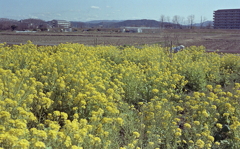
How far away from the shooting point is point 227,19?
113 meters

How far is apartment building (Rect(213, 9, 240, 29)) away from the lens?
110125 millimetres

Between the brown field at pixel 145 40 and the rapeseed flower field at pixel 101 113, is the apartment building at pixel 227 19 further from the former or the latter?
the rapeseed flower field at pixel 101 113

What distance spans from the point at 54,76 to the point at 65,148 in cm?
272

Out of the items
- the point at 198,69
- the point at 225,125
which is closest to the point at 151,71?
the point at 198,69

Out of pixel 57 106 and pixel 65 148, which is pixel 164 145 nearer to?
pixel 65 148

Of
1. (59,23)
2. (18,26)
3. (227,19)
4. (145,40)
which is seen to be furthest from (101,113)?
(59,23)

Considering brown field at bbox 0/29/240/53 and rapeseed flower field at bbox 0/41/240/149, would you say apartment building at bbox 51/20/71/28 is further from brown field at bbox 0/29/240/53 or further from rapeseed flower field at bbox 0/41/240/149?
rapeseed flower field at bbox 0/41/240/149

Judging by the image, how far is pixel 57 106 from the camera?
4.57m

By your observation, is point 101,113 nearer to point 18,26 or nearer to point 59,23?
point 18,26

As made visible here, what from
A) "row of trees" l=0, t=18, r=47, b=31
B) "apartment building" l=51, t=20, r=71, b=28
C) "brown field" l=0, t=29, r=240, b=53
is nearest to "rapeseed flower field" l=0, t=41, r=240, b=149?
"brown field" l=0, t=29, r=240, b=53

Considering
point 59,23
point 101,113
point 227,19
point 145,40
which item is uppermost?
point 59,23

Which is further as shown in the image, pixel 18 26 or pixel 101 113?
pixel 18 26

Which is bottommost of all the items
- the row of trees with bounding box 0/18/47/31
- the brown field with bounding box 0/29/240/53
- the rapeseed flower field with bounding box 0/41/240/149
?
the rapeseed flower field with bounding box 0/41/240/149

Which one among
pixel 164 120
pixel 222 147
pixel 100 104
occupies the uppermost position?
pixel 100 104
